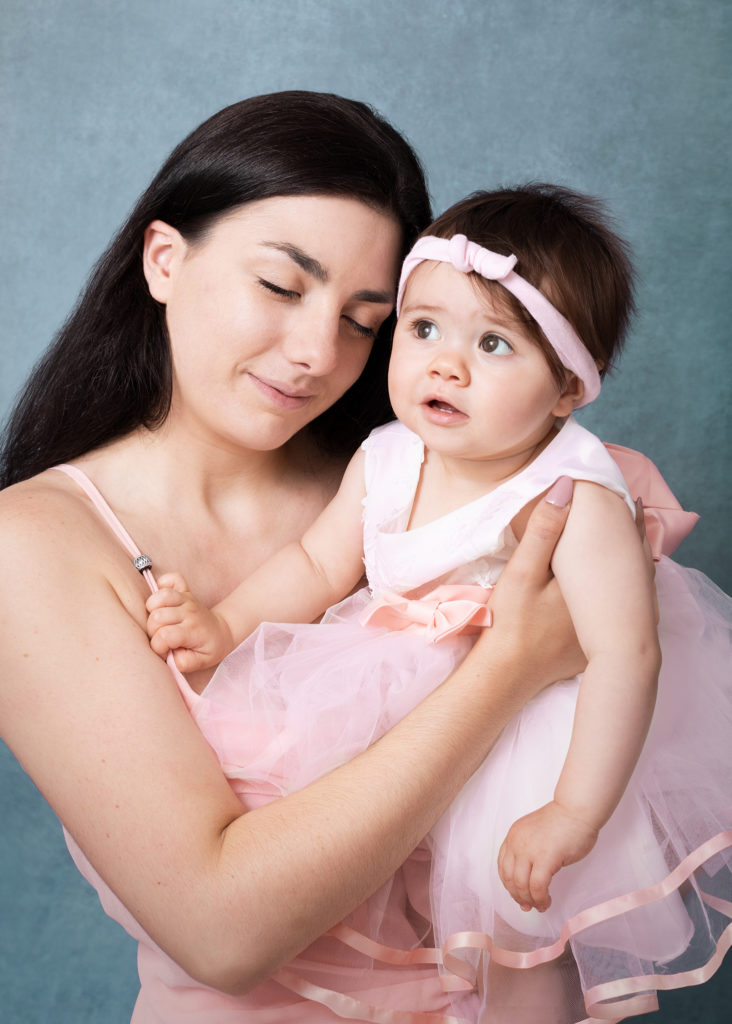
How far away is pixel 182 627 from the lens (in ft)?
5.75

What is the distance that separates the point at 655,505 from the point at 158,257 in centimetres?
109

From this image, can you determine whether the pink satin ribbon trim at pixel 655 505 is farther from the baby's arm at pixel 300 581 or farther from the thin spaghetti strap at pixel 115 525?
the thin spaghetti strap at pixel 115 525

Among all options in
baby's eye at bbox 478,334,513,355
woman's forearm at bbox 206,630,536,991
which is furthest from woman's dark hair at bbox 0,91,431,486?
woman's forearm at bbox 206,630,536,991

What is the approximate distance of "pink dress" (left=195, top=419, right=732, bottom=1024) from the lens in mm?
1624

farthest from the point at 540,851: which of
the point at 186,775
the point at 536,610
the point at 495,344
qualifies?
the point at 495,344

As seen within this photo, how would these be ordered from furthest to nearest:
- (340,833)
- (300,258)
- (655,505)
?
(655,505), (300,258), (340,833)

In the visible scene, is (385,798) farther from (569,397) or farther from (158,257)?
(158,257)

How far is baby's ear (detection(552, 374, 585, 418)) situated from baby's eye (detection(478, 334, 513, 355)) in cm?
15

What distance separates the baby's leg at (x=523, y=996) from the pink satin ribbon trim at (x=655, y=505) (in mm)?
778

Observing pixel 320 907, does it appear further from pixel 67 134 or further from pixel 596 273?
pixel 67 134

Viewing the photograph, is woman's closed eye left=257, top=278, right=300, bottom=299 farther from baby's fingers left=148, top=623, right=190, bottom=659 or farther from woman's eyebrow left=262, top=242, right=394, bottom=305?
baby's fingers left=148, top=623, right=190, bottom=659

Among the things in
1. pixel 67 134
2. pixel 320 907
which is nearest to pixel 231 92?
pixel 67 134

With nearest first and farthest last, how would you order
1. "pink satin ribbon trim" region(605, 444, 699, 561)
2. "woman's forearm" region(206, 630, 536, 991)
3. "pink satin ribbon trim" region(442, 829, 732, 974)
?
A: "woman's forearm" region(206, 630, 536, 991), "pink satin ribbon trim" region(442, 829, 732, 974), "pink satin ribbon trim" region(605, 444, 699, 561)

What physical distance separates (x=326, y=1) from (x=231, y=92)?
38 cm
